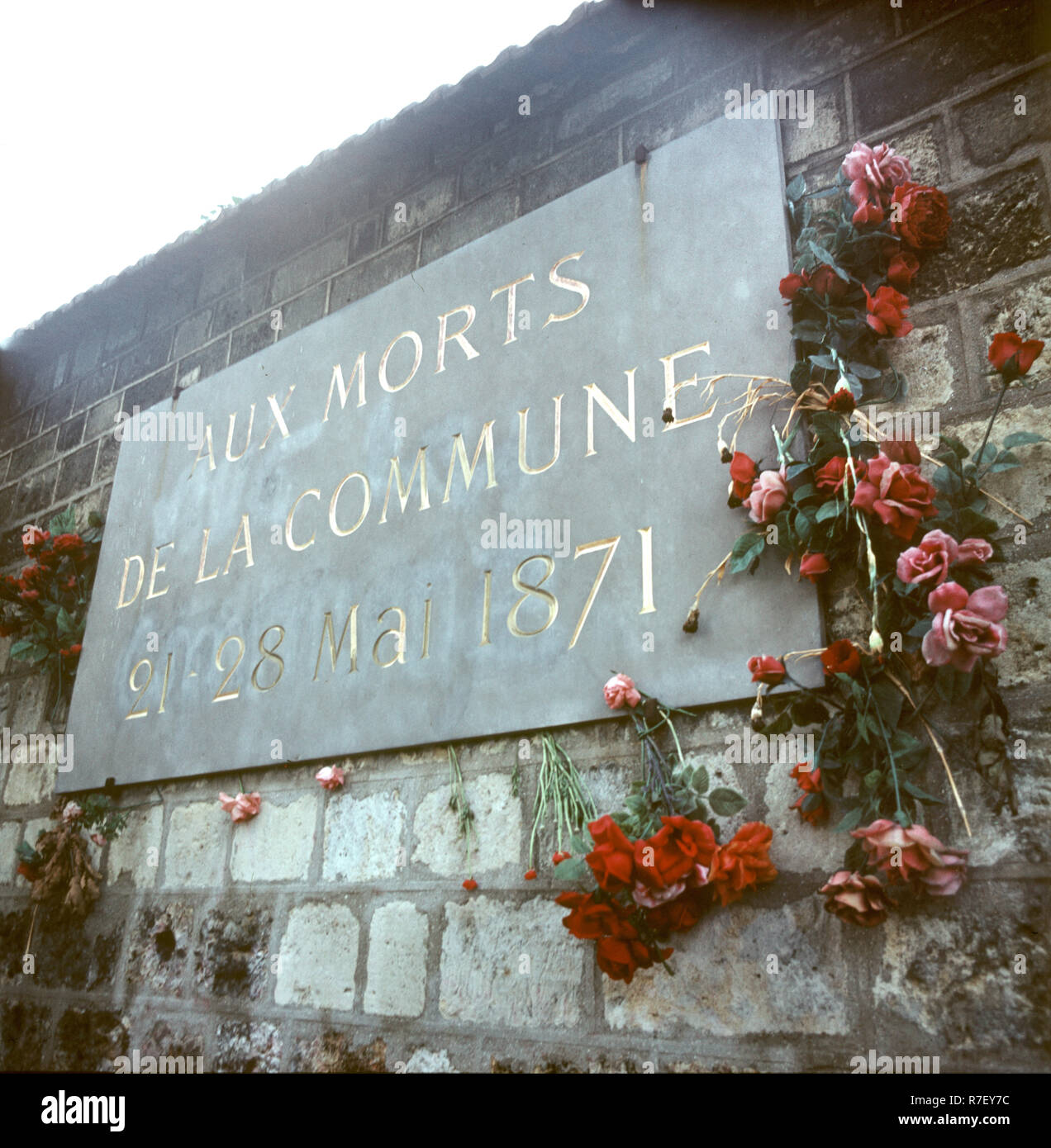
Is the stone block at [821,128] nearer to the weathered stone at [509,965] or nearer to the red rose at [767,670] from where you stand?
the red rose at [767,670]

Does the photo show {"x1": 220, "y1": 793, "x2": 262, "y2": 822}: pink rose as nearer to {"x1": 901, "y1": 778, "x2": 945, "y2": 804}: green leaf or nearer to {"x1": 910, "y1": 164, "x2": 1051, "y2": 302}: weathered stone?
{"x1": 901, "y1": 778, "x2": 945, "y2": 804}: green leaf

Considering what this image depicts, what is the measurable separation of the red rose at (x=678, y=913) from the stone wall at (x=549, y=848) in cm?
6

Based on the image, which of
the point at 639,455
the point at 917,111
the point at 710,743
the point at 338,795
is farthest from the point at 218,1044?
the point at 917,111

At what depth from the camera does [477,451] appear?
2.50 meters

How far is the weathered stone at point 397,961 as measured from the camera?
2.10m

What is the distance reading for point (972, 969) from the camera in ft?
4.90

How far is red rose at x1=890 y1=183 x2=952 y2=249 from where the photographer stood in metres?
1.92

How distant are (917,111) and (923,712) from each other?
133 cm

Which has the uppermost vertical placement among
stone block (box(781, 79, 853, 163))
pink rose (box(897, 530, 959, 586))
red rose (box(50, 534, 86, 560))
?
stone block (box(781, 79, 853, 163))

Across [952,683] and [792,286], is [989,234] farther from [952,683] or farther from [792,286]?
[952,683]

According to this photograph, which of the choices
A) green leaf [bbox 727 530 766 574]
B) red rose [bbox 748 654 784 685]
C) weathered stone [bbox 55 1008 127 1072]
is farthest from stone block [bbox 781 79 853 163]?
weathered stone [bbox 55 1008 127 1072]

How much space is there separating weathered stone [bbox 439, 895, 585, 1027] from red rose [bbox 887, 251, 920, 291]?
145 centimetres

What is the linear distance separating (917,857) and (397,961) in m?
1.19

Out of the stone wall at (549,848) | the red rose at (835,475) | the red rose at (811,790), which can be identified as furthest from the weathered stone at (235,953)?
Answer: the red rose at (835,475)
